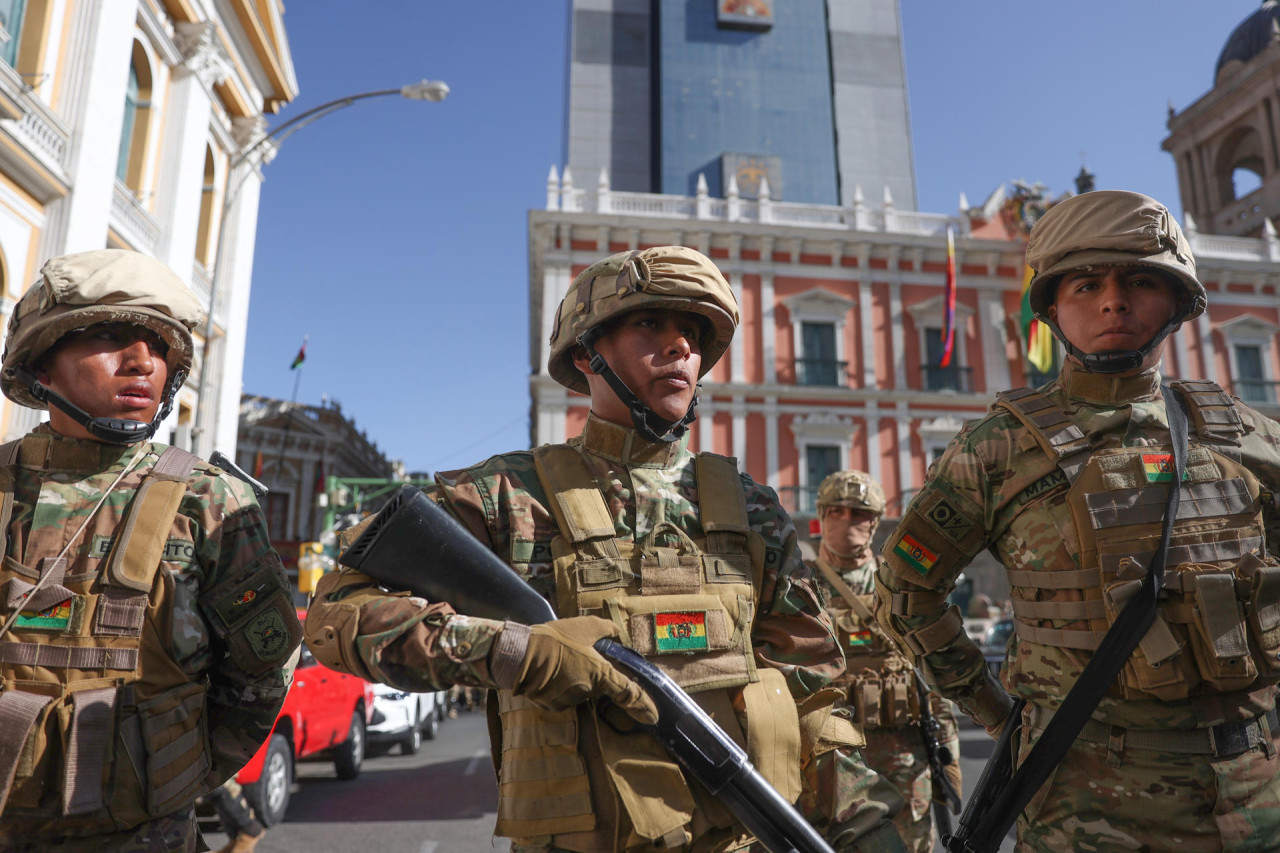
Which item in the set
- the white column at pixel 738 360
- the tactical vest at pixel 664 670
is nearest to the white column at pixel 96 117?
the tactical vest at pixel 664 670

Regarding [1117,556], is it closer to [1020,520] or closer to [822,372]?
[1020,520]

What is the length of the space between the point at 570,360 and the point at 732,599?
2.83 feet

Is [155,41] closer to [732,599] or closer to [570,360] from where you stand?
[570,360]

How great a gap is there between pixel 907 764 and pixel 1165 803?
2.52m

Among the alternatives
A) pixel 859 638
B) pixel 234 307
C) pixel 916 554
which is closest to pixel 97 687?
pixel 916 554

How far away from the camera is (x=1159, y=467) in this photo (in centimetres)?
230

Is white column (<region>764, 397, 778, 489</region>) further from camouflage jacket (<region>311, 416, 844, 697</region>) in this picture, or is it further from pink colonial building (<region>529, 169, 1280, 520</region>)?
camouflage jacket (<region>311, 416, 844, 697</region>)

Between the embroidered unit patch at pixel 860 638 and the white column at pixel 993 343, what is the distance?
80.2 ft

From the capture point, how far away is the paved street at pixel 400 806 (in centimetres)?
623

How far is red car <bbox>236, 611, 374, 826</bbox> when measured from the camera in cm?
617

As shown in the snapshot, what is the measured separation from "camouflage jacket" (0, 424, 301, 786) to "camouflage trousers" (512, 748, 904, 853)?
95 centimetres

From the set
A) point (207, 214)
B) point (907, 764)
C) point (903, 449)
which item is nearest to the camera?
point (907, 764)

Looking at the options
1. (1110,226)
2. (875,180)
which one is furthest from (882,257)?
(1110,226)

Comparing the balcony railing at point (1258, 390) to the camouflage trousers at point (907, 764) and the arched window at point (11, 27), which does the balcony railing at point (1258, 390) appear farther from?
the arched window at point (11, 27)
